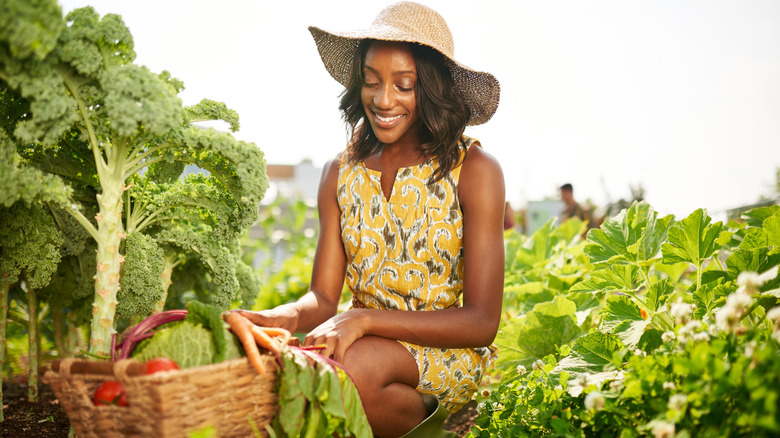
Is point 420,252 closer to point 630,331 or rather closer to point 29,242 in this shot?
point 630,331

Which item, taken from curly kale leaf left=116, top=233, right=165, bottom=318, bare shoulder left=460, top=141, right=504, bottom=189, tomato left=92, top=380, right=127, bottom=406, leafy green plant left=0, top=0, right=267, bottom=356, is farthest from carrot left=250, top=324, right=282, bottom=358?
bare shoulder left=460, top=141, right=504, bottom=189

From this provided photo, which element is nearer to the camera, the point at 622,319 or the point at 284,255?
the point at 622,319

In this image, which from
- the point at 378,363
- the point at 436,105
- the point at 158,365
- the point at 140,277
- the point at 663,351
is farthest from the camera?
the point at 436,105

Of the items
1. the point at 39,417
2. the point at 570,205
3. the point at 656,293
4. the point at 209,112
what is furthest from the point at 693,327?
the point at 570,205

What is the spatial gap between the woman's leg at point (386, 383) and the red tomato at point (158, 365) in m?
0.57

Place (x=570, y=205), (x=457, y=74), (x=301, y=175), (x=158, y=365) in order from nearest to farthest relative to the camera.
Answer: (x=158, y=365) < (x=457, y=74) < (x=570, y=205) < (x=301, y=175)

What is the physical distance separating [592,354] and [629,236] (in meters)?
0.65

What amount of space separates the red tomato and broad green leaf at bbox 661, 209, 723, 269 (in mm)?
1634

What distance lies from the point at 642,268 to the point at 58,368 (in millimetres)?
1902

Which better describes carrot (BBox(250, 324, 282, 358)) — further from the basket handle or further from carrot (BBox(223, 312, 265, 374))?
the basket handle

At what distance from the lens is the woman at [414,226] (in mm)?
1925

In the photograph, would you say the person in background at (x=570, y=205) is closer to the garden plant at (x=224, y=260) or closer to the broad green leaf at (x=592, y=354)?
the garden plant at (x=224, y=260)

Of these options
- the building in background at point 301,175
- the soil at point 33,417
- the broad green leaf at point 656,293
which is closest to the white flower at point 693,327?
the broad green leaf at point 656,293

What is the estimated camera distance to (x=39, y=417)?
7.51ft
